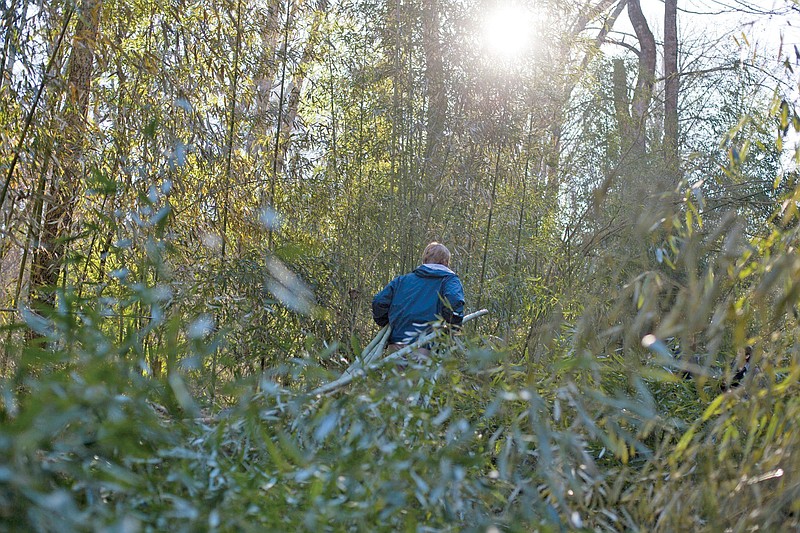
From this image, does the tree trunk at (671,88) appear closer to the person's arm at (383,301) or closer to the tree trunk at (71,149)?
the person's arm at (383,301)

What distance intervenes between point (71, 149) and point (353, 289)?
2249mm

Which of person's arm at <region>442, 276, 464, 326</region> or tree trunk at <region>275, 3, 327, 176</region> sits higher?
tree trunk at <region>275, 3, 327, 176</region>

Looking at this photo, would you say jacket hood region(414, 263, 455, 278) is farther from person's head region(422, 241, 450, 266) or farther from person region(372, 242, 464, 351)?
person's head region(422, 241, 450, 266)

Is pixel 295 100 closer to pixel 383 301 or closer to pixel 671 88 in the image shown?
pixel 383 301

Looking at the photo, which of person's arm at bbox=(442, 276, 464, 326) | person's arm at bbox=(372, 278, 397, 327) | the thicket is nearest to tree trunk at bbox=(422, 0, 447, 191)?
the thicket

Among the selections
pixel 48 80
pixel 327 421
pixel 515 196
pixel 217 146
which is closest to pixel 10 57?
pixel 48 80

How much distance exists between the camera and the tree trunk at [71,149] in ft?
13.2

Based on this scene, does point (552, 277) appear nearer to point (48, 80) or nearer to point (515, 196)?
point (515, 196)

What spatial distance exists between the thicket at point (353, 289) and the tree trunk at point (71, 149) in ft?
0.10

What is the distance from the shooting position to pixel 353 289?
6.05 metres

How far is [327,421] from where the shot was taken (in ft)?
5.24

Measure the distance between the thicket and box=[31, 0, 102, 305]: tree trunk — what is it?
31 mm

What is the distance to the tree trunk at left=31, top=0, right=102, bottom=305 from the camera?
158 inches

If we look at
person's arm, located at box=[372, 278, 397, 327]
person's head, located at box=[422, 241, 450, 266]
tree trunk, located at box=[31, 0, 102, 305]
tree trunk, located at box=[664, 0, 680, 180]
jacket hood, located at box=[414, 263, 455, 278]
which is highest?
tree trunk, located at box=[664, 0, 680, 180]
